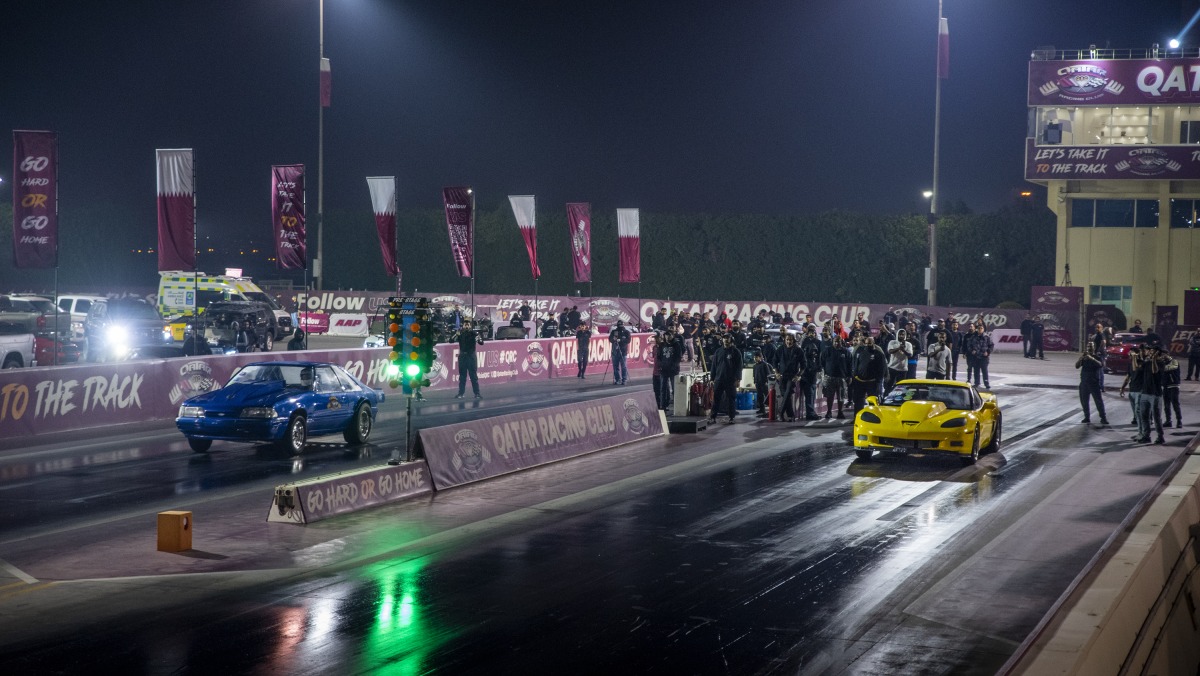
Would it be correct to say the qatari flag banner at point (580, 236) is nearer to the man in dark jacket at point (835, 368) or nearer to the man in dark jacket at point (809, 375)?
the man in dark jacket at point (809, 375)

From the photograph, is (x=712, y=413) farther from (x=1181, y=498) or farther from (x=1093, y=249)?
(x=1093, y=249)

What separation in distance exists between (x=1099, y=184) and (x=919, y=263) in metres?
12.7

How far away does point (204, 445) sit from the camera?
19.4 m

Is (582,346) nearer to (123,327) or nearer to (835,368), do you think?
(835,368)

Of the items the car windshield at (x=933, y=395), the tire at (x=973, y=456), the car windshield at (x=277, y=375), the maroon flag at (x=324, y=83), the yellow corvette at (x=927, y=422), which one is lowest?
the tire at (x=973, y=456)

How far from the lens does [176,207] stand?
93.8 ft

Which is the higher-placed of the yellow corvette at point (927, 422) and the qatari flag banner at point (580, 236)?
the qatari flag banner at point (580, 236)

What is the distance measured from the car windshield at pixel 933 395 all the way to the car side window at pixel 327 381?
30.0 feet

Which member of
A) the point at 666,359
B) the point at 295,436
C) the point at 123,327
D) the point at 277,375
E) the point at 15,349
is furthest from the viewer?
the point at 123,327

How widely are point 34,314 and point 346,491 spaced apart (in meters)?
23.7

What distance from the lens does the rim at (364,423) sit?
67.8 feet

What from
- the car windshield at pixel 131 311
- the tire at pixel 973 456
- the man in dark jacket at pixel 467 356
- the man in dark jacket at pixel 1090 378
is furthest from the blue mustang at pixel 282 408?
the car windshield at pixel 131 311

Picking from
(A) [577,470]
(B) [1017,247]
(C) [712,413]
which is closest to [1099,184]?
(B) [1017,247]

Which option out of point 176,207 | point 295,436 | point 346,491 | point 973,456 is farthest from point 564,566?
point 176,207
